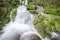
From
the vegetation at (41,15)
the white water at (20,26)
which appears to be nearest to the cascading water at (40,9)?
the vegetation at (41,15)

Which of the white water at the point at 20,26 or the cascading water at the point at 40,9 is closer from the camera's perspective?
the white water at the point at 20,26

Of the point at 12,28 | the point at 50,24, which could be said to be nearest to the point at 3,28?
the point at 12,28

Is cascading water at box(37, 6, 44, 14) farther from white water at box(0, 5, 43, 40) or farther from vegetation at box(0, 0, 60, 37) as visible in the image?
white water at box(0, 5, 43, 40)

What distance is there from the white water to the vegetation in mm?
101

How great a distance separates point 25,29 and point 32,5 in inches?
23.7

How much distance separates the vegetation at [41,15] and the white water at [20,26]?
10 centimetres

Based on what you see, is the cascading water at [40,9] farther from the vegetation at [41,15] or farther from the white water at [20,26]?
the white water at [20,26]

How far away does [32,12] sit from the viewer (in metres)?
4.32

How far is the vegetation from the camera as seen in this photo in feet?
13.6

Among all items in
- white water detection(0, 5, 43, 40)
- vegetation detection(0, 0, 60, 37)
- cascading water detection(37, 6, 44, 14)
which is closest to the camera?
white water detection(0, 5, 43, 40)

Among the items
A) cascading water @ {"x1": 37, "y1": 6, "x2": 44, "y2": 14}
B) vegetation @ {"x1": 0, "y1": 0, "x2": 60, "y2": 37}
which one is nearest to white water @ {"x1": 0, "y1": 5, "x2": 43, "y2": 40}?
vegetation @ {"x1": 0, "y1": 0, "x2": 60, "y2": 37}

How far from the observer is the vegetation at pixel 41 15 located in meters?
4.16

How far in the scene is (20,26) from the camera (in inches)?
163

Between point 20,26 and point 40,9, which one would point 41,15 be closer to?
point 40,9
